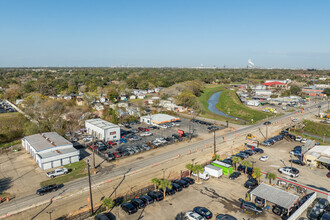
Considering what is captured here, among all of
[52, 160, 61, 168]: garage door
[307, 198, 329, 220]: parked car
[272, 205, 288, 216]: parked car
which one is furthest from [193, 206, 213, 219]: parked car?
[52, 160, 61, 168]: garage door

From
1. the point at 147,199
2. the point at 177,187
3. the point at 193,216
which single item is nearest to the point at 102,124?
the point at 177,187

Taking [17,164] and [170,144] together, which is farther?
[170,144]

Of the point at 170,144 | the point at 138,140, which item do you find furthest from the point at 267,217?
the point at 138,140

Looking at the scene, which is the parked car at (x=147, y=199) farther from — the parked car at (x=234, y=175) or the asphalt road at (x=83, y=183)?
the parked car at (x=234, y=175)

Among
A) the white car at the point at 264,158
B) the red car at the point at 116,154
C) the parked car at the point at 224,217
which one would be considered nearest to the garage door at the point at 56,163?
the red car at the point at 116,154

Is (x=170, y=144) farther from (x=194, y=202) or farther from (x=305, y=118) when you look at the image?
(x=305, y=118)

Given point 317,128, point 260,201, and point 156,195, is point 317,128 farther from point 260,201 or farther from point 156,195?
point 156,195

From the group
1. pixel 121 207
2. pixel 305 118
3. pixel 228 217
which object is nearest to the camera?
pixel 228 217
